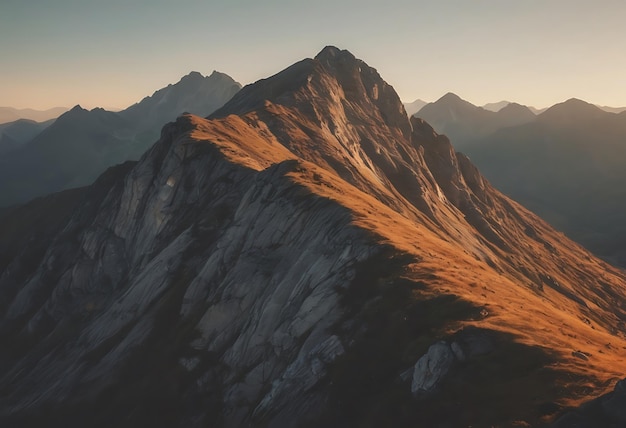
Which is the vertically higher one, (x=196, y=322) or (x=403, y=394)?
(x=403, y=394)

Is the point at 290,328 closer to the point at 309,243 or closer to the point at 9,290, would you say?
the point at 309,243

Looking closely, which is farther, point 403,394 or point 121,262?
point 121,262

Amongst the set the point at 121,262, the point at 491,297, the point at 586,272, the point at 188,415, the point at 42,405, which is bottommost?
the point at 586,272

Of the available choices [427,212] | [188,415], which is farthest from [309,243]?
[427,212]

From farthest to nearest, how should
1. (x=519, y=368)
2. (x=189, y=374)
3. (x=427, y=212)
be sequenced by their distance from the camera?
1. (x=427, y=212)
2. (x=189, y=374)
3. (x=519, y=368)

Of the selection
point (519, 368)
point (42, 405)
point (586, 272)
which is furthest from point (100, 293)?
point (586, 272)

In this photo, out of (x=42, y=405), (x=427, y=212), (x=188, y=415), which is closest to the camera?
(x=188, y=415)
